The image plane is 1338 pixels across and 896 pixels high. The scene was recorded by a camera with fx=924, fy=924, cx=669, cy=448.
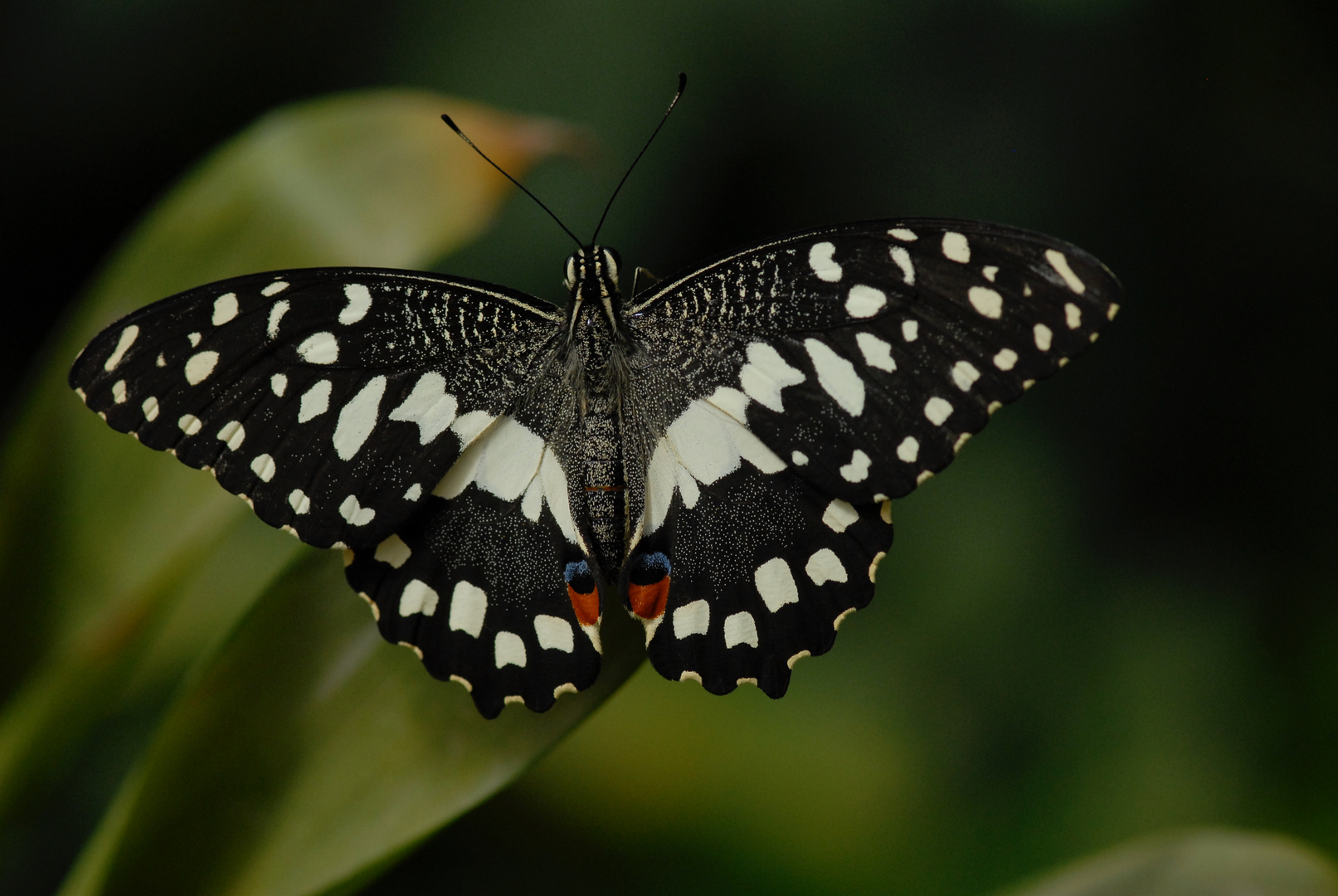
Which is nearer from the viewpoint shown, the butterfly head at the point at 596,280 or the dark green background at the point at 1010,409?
the butterfly head at the point at 596,280

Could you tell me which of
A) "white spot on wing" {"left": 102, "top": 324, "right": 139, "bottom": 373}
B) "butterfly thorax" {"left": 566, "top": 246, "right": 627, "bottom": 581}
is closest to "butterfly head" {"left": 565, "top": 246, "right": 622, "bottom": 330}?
"butterfly thorax" {"left": 566, "top": 246, "right": 627, "bottom": 581}

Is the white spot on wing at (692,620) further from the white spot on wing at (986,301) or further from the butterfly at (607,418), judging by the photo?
the white spot on wing at (986,301)

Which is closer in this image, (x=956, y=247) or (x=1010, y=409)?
(x=956, y=247)

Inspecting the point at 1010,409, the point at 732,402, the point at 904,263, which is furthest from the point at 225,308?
the point at 1010,409

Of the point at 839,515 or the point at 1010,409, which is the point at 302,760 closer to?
the point at 839,515

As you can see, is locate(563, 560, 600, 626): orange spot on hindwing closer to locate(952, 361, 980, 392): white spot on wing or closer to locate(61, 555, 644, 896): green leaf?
locate(61, 555, 644, 896): green leaf

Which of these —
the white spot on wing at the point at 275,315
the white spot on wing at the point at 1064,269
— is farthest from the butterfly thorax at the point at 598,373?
the white spot on wing at the point at 1064,269
